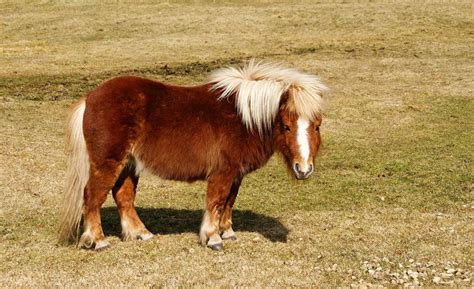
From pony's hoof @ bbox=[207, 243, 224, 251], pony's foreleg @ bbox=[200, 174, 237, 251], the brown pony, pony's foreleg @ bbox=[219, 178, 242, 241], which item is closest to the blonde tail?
the brown pony

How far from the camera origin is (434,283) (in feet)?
A: 21.3

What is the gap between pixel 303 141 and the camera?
6.68m

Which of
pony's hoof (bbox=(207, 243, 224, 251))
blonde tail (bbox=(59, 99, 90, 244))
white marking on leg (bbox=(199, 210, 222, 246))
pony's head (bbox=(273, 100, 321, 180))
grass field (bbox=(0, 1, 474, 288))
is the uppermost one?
pony's head (bbox=(273, 100, 321, 180))

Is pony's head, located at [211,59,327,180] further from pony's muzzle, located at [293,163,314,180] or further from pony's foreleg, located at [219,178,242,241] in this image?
pony's foreleg, located at [219,178,242,241]

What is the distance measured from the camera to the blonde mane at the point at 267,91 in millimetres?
6801

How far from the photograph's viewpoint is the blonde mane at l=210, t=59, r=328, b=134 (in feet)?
22.3

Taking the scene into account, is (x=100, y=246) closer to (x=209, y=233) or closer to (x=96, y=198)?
(x=96, y=198)

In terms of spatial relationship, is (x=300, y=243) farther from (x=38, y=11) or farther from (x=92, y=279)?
(x=38, y=11)

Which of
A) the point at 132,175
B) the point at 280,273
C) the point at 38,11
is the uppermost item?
the point at 132,175

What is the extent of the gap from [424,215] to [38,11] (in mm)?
33043

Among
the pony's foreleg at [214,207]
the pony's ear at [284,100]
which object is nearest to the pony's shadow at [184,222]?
the pony's foreleg at [214,207]

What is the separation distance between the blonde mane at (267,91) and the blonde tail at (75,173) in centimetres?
188

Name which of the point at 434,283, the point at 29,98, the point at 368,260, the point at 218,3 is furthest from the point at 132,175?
the point at 218,3

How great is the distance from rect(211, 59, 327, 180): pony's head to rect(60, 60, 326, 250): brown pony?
0.5 inches
